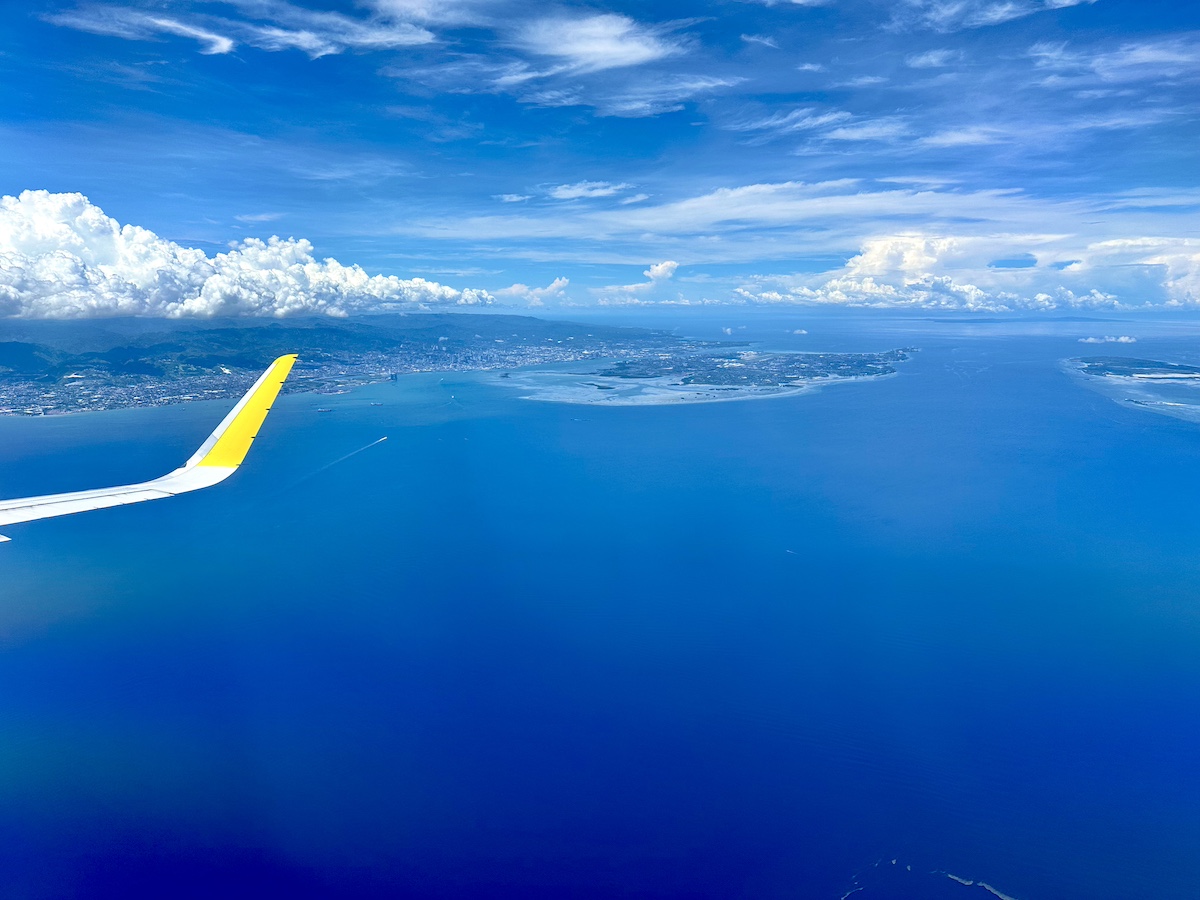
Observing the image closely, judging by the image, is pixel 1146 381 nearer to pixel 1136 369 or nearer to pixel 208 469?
pixel 1136 369

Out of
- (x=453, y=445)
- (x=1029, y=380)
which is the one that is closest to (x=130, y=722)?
(x=453, y=445)

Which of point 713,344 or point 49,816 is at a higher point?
point 713,344

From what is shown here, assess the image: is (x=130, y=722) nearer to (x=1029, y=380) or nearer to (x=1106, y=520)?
(x=1106, y=520)

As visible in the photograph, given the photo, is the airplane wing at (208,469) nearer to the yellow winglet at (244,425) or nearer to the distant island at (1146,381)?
the yellow winglet at (244,425)

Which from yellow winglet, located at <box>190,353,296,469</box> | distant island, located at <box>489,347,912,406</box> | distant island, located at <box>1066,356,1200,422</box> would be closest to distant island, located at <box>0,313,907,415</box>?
distant island, located at <box>489,347,912,406</box>

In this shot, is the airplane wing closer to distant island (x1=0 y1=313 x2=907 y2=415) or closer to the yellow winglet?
the yellow winglet

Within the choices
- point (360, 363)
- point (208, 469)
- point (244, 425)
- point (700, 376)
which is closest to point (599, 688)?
point (208, 469)
